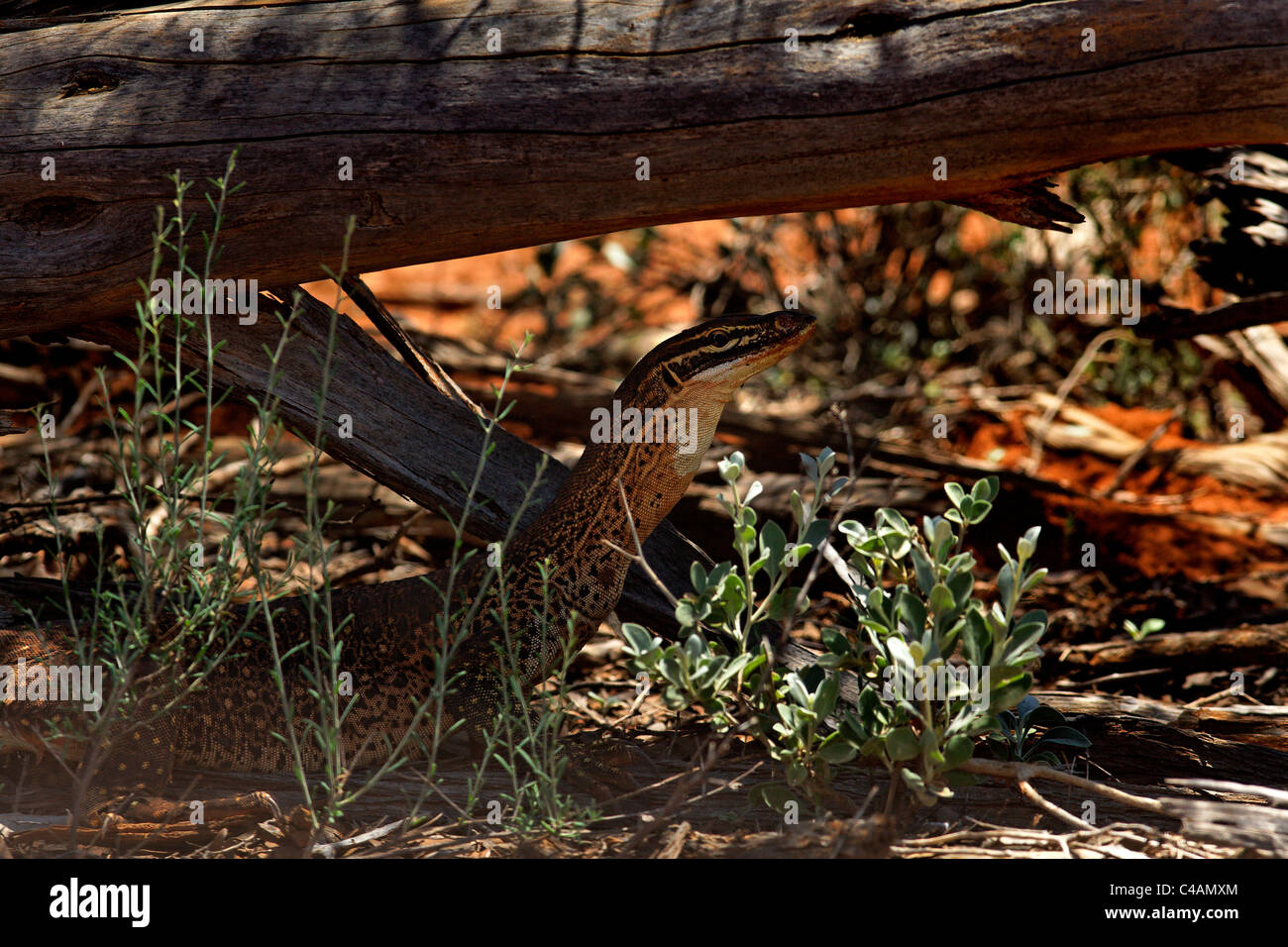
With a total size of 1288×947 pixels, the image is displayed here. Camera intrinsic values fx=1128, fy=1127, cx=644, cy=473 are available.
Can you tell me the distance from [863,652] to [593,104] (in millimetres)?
1982

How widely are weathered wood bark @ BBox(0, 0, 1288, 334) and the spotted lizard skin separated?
0.58m

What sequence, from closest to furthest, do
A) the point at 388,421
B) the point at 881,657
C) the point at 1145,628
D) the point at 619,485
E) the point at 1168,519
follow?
1. the point at 881,657
2. the point at 619,485
3. the point at 388,421
4. the point at 1145,628
5. the point at 1168,519

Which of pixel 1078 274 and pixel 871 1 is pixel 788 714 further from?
pixel 1078 274

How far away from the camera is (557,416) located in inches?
253

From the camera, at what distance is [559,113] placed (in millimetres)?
Answer: 3729

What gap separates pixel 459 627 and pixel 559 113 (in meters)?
1.88

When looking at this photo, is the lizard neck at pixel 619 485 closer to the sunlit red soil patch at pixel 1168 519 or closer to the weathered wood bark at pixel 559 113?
the weathered wood bark at pixel 559 113

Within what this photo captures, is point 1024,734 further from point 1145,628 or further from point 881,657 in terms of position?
point 1145,628

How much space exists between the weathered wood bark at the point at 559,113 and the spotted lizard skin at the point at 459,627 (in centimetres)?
58

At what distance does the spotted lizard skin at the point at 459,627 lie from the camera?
3.99 meters

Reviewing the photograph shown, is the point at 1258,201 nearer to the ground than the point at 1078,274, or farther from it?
nearer to the ground

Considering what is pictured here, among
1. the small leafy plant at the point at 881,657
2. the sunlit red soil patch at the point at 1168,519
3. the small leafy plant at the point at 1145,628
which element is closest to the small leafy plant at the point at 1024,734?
the small leafy plant at the point at 881,657

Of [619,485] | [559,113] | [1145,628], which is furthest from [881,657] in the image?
[1145,628]
